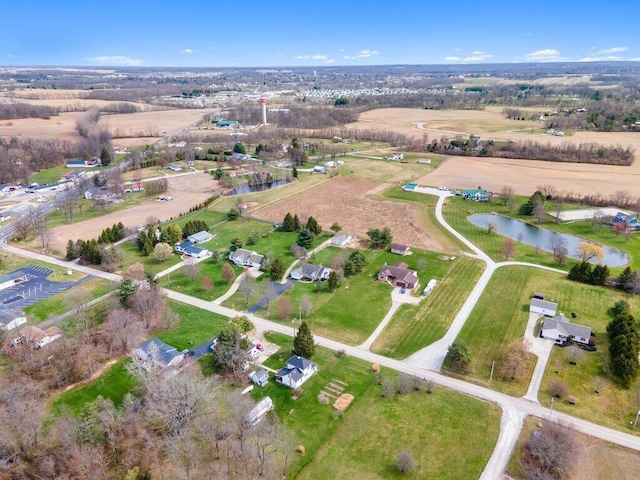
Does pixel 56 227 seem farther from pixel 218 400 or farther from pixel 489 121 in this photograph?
pixel 489 121

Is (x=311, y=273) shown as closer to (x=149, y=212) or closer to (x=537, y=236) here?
(x=537, y=236)

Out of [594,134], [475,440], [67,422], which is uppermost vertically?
A: [594,134]

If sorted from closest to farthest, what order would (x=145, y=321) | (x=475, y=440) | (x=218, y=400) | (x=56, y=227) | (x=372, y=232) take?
(x=475, y=440), (x=218, y=400), (x=145, y=321), (x=372, y=232), (x=56, y=227)

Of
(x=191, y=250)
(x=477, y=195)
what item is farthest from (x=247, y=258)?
(x=477, y=195)

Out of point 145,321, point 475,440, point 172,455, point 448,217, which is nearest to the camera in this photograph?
point 172,455

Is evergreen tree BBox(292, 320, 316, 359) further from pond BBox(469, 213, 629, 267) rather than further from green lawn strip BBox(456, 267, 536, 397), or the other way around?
pond BBox(469, 213, 629, 267)

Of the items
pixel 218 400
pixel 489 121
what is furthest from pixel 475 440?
pixel 489 121

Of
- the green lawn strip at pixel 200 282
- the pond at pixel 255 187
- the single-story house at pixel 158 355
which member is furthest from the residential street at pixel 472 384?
the pond at pixel 255 187

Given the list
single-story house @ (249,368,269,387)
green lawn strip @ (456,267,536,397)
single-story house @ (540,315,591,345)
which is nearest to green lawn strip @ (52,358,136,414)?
single-story house @ (249,368,269,387)

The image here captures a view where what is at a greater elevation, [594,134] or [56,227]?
[594,134]
